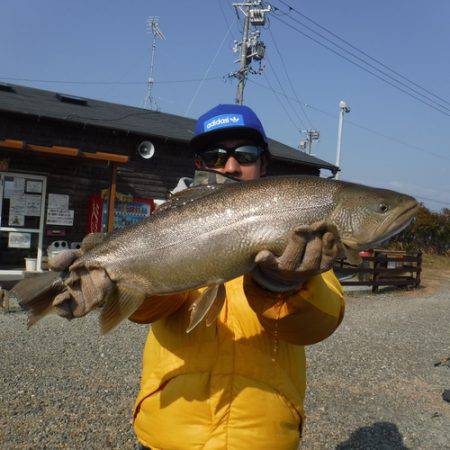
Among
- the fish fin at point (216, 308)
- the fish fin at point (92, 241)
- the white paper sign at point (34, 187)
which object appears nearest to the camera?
the fish fin at point (216, 308)

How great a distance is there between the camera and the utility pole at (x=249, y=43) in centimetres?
2672

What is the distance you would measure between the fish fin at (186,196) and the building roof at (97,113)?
11.7 metres

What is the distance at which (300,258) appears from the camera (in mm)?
2139

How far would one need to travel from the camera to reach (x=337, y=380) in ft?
22.7

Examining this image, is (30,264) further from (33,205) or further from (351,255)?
(351,255)

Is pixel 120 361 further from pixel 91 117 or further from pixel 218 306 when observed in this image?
pixel 91 117

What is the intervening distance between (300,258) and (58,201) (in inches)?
487

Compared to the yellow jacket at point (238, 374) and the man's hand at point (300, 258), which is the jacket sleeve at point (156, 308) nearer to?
the yellow jacket at point (238, 374)

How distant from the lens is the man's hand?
6.98 ft

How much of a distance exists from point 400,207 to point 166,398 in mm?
1526

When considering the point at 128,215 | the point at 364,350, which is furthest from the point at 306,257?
the point at 128,215

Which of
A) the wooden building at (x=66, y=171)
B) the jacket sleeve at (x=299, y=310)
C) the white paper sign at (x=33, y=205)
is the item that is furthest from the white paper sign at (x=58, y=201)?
the jacket sleeve at (x=299, y=310)

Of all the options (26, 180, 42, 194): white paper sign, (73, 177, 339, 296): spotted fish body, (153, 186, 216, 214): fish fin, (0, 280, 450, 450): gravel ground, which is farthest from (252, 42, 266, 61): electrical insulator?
(73, 177, 339, 296): spotted fish body

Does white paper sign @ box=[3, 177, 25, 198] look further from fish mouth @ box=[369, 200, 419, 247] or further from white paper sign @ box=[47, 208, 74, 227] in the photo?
fish mouth @ box=[369, 200, 419, 247]
